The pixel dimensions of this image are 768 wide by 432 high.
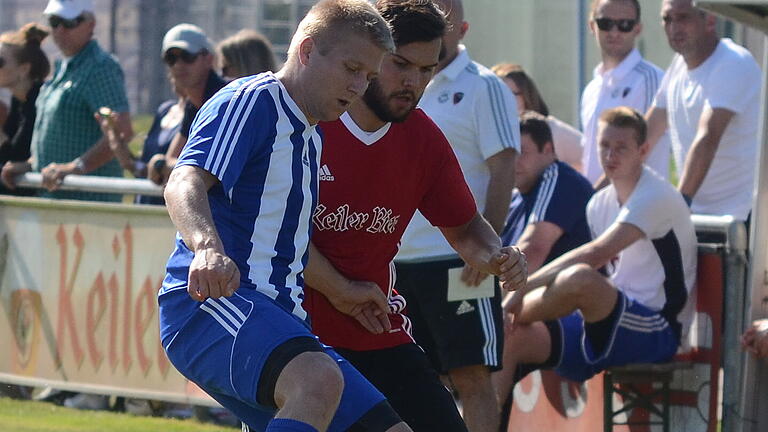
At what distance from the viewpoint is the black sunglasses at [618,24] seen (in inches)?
347

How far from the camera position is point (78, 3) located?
9.37 m

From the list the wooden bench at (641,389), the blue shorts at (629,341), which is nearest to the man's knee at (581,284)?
the blue shorts at (629,341)

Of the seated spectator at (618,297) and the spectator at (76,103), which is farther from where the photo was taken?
the spectator at (76,103)

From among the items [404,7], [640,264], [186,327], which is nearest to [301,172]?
[186,327]

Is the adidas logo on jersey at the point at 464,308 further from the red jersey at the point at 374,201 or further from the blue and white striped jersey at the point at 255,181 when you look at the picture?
the blue and white striped jersey at the point at 255,181

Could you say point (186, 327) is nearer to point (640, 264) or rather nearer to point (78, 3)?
point (640, 264)

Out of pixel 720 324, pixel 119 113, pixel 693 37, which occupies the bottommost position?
pixel 720 324

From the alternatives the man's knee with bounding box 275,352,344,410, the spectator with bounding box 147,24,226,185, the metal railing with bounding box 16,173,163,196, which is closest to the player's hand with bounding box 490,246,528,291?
the man's knee with bounding box 275,352,344,410

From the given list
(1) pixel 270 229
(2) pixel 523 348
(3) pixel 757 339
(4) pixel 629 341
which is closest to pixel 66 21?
(2) pixel 523 348

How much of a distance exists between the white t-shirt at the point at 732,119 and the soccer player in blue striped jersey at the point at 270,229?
417 centimetres

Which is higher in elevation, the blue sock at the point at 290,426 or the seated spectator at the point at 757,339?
the blue sock at the point at 290,426

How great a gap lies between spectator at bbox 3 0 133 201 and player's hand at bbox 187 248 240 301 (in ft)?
18.0

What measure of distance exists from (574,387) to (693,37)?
2112 mm

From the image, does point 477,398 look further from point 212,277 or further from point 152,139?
point 152,139
